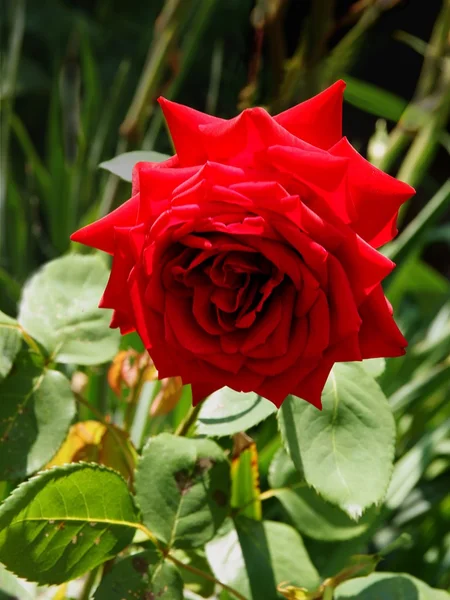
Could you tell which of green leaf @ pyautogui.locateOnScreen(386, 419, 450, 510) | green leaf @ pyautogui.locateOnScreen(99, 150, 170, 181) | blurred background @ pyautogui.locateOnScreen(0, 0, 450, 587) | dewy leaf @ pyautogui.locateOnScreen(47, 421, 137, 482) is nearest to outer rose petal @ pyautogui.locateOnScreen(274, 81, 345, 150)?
green leaf @ pyautogui.locateOnScreen(99, 150, 170, 181)

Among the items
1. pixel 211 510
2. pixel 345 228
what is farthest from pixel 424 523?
pixel 345 228

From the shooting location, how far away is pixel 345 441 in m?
0.37

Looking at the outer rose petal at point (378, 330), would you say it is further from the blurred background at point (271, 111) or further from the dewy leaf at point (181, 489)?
the blurred background at point (271, 111)

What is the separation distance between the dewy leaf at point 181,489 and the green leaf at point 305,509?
10 centimetres

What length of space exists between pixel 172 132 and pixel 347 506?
20 cm

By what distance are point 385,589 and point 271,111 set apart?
0.46 meters

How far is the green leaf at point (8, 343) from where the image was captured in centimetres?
39

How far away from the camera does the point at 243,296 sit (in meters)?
0.31

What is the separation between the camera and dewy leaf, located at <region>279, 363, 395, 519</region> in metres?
0.35

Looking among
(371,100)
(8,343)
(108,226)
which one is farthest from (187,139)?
(371,100)

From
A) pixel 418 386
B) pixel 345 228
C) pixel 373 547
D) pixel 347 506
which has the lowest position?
pixel 373 547

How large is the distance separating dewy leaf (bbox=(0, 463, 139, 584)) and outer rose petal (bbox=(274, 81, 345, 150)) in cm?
19

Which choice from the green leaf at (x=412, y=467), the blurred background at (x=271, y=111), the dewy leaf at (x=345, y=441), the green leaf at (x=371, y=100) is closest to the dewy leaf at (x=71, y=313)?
the dewy leaf at (x=345, y=441)

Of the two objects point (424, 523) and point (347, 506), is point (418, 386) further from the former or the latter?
point (347, 506)
